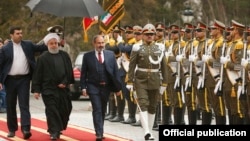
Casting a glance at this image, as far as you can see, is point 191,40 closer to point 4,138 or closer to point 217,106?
point 217,106

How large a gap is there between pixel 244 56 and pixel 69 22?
25958 millimetres

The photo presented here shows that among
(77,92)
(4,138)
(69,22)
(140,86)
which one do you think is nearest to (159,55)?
(140,86)

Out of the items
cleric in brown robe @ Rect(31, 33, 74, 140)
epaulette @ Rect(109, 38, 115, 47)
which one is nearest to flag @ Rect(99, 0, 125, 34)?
epaulette @ Rect(109, 38, 115, 47)

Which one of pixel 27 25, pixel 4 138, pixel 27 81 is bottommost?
pixel 4 138

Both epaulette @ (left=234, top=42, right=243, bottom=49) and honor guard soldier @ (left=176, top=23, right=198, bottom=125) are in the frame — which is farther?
honor guard soldier @ (left=176, top=23, right=198, bottom=125)

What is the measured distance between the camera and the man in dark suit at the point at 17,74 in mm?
14898

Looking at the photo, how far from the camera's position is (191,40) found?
16.4 meters

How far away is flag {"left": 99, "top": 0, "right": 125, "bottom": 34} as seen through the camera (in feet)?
67.6

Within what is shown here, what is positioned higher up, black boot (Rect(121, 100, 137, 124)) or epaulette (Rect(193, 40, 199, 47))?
epaulette (Rect(193, 40, 199, 47))

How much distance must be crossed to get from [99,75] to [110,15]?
19.8ft

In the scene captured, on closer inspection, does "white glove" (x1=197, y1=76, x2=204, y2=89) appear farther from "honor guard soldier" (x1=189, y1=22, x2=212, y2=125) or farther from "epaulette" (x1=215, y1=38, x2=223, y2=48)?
"epaulette" (x1=215, y1=38, x2=223, y2=48)

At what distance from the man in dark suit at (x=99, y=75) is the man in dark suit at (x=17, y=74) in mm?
882

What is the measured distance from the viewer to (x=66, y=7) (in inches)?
571

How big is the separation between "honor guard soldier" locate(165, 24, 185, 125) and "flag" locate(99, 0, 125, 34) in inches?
138
